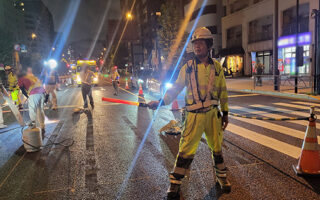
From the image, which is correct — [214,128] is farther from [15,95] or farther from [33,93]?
[15,95]

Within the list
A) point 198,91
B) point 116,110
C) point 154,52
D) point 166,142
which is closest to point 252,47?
point 154,52

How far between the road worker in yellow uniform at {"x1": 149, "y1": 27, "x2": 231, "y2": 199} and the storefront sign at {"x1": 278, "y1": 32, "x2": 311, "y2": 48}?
A: 24.8 meters

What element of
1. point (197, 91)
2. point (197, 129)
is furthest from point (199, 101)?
point (197, 129)

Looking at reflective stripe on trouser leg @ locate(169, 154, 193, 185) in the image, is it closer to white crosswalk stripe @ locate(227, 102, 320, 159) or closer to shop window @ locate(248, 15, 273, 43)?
white crosswalk stripe @ locate(227, 102, 320, 159)

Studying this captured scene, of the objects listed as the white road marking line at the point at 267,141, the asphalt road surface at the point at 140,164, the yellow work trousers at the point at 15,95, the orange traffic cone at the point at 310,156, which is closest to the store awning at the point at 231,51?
the yellow work trousers at the point at 15,95

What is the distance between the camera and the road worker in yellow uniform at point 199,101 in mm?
3264

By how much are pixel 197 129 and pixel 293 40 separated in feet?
86.4

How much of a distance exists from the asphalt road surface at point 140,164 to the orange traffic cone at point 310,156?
0.11 metres

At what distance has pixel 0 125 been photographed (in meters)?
8.31

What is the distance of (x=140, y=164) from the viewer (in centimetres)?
464

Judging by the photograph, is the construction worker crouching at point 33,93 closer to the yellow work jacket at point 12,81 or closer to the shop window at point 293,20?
the yellow work jacket at point 12,81

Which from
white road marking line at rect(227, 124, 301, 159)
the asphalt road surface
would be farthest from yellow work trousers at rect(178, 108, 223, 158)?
white road marking line at rect(227, 124, 301, 159)

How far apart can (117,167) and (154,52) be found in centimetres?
1553

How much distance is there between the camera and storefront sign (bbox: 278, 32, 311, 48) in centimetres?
2420
